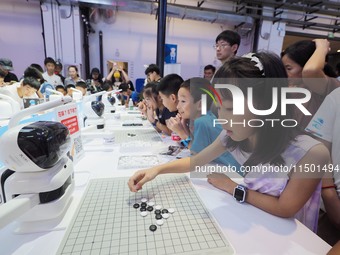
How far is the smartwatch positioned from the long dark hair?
15 cm

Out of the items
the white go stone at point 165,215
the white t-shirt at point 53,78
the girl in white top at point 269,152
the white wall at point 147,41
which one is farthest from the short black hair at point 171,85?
the white wall at point 147,41

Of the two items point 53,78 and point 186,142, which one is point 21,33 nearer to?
point 53,78

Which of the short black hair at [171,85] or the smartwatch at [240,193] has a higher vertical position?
the short black hair at [171,85]

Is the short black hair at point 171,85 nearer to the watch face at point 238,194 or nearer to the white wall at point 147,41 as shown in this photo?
the watch face at point 238,194

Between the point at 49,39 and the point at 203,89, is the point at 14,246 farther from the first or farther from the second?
the point at 49,39

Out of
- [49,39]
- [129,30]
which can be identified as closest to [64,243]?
[49,39]

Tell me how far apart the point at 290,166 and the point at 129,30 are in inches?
228

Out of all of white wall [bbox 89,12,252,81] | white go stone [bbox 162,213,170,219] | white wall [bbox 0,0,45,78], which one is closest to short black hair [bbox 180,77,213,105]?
white go stone [bbox 162,213,170,219]

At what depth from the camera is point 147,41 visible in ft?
18.6

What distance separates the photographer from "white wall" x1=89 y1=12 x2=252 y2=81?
5457 mm

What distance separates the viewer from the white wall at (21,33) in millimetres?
4570

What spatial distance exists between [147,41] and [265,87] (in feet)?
18.1

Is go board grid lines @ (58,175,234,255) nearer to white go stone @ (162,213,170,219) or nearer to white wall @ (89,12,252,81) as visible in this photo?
white go stone @ (162,213,170,219)

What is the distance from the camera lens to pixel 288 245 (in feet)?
1.84
